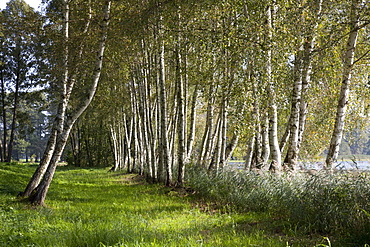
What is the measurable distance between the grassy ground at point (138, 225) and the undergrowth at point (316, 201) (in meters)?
0.39

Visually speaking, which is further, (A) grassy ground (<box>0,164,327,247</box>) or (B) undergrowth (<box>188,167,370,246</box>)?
(B) undergrowth (<box>188,167,370,246</box>)

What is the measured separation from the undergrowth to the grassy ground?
0.39 metres

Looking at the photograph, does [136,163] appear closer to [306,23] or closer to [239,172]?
[239,172]

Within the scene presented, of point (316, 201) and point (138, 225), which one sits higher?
point (316, 201)

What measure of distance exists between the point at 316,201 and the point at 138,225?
3.70 meters

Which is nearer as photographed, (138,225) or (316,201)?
(138,225)

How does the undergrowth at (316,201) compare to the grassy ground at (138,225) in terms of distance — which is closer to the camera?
the grassy ground at (138,225)

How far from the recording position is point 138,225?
6234 millimetres

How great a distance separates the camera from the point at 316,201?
250 inches

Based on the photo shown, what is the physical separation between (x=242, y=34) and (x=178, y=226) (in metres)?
5.21

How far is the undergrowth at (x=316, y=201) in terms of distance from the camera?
5.50 meters

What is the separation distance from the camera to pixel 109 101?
22000 millimetres

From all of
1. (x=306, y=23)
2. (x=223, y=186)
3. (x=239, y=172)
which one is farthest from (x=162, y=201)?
(x=306, y=23)

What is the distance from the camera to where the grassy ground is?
4840mm
